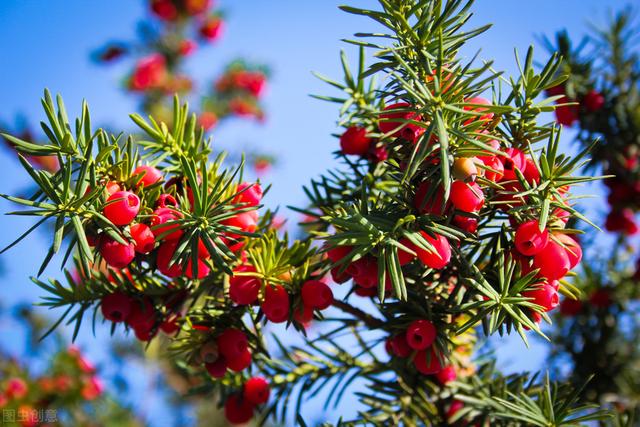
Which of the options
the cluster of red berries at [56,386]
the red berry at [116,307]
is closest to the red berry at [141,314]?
the red berry at [116,307]

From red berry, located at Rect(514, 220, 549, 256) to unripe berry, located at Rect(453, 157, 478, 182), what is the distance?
12cm

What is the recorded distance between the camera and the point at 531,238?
0.83 meters

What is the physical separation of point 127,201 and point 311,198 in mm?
491

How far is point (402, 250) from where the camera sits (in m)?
0.82

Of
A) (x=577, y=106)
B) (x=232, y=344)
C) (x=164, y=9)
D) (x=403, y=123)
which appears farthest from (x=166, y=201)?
(x=164, y=9)

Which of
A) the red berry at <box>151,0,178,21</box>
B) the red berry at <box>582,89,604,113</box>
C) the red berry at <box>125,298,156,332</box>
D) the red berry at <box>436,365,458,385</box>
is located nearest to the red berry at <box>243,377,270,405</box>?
the red berry at <box>125,298,156,332</box>

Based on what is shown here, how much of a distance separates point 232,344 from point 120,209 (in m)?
0.37

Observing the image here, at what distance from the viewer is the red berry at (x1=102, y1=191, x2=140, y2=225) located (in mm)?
817

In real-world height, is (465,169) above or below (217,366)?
above

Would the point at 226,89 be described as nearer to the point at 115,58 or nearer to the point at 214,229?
the point at 115,58

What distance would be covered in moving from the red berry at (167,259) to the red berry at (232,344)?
211mm

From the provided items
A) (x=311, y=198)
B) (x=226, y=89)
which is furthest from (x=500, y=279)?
(x=226, y=89)

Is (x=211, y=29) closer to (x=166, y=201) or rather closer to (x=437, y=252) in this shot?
(x=166, y=201)

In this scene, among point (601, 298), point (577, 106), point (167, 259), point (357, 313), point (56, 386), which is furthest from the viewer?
point (56, 386)
